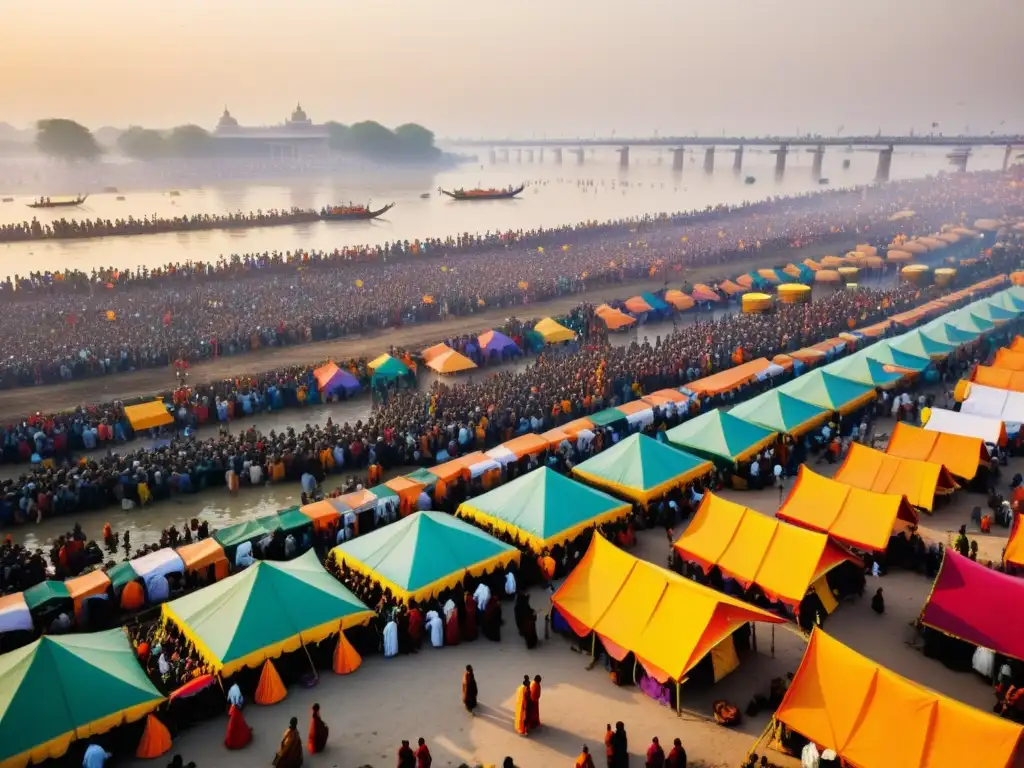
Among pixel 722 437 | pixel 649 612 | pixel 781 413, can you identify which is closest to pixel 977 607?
pixel 649 612

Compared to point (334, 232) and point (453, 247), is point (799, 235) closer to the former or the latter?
point (453, 247)

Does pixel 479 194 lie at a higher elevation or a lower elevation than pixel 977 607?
higher

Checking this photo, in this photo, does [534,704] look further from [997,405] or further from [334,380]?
[997,405]

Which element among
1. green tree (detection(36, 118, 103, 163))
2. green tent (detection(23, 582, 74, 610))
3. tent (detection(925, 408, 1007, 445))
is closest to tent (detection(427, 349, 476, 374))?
tent (detection(925, 408, 1007, 445))

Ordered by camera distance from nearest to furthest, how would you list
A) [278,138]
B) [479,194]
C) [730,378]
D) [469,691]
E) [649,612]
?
[469,691]
[649,612]
[730,378]
[479,194]
[278,138]

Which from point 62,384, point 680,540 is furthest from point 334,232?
point 680,540

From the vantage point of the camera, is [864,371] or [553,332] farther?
[553,332]
